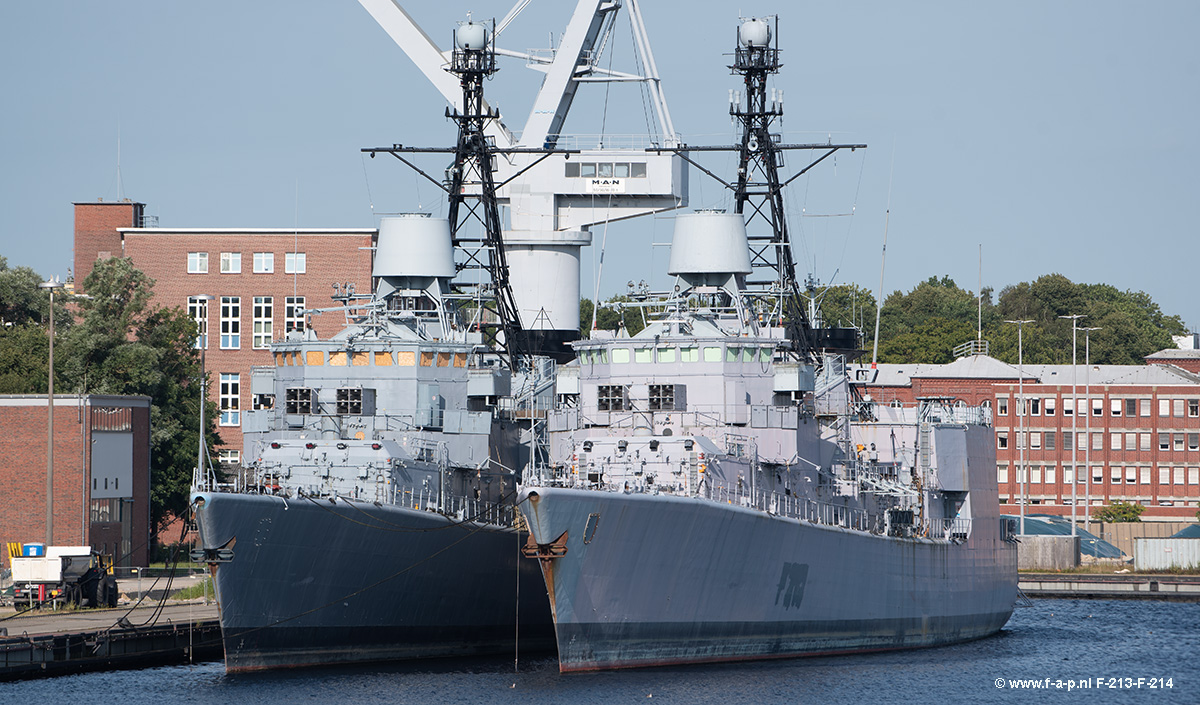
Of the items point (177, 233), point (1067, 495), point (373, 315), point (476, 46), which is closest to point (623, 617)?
point (373, 315)

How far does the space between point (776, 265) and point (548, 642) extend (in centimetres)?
1248

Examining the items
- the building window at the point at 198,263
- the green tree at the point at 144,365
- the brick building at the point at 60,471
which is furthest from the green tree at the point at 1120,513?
the brick building at the point at 60,471

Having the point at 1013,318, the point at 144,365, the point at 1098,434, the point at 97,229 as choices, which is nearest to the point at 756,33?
the point at 144,365

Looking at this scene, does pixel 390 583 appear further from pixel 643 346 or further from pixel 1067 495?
pixel 1067 495

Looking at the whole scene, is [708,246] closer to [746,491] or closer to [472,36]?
[746,491]

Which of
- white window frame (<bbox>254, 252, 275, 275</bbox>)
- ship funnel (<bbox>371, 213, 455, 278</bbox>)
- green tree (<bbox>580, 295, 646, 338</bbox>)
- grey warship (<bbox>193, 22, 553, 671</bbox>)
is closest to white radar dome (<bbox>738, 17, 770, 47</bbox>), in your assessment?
grey warship (<bbox>193, 22, 553, 671</bbox>)

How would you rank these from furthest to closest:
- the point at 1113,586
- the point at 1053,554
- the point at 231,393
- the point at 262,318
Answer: the point at 262,318 < the point at 231,393 < the point at 1053,554 < the point at 1113,586

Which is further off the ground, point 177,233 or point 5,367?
point 177,233

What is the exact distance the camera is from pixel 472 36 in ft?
162

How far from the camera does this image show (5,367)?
212 ft

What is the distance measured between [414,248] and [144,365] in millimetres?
21661

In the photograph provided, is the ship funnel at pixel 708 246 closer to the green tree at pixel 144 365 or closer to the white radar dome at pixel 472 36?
the white radar dome at pixel 472 36

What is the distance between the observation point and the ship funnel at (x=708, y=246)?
43250 millimetres

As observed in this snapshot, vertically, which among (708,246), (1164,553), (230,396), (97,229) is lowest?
(1164,553)
